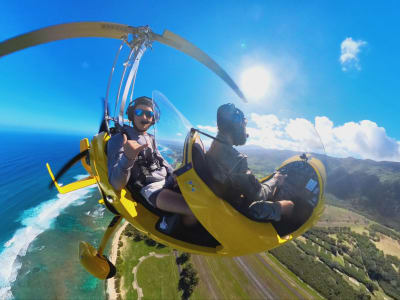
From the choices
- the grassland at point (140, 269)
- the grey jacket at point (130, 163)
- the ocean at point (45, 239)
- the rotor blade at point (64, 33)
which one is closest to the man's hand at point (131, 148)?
the grey jacket at point (130, 163)

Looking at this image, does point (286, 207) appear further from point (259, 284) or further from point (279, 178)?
point (259, 284)

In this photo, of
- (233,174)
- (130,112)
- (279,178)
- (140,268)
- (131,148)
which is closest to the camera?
(233,174)

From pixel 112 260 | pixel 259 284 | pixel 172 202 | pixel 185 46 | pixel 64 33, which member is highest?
pixel 185 46

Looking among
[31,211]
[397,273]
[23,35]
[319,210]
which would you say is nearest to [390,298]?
[397,273]

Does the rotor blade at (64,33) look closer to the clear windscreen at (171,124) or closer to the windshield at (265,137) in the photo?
the clear windscreen at (171,124)

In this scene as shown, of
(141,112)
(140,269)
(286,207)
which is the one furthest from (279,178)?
(140,269)

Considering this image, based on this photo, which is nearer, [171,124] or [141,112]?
[171,124]

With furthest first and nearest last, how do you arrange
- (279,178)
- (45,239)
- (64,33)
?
1. (45,239)
2. (64,33)
3. (279,178)
